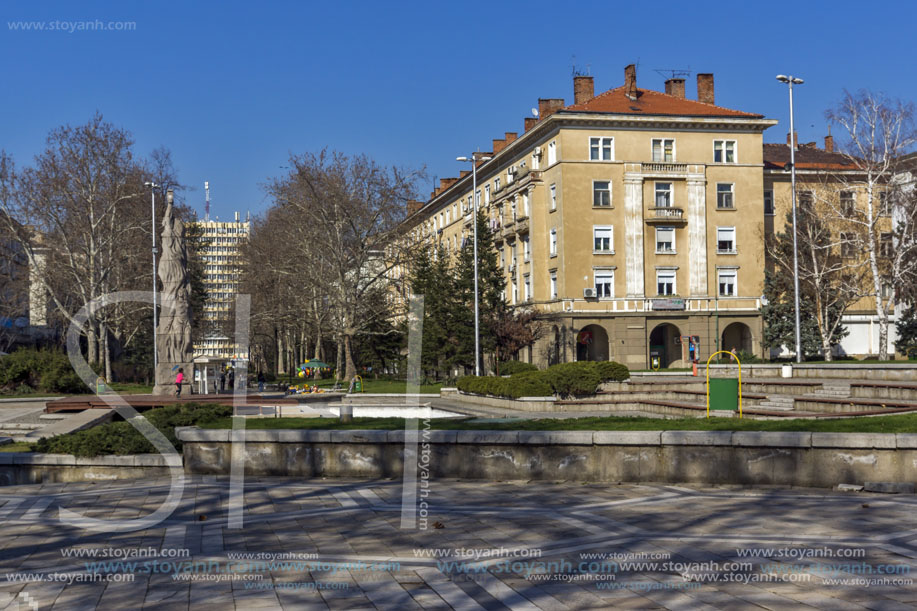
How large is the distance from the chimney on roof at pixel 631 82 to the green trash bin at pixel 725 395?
154 ft

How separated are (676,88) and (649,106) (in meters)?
5.85

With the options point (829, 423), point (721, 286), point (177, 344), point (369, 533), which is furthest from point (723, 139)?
point (369, 533)

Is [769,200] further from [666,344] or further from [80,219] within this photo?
[80,219]

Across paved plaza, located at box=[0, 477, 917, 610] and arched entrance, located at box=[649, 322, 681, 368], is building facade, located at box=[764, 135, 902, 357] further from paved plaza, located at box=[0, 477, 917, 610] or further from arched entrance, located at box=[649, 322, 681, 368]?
paved plaza, located at box=[0, 477, 917, 610]

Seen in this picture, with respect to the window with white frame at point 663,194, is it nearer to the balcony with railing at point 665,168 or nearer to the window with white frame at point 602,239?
the balcony with railing at point 665,168

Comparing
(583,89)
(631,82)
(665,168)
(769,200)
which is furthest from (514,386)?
(769,200)

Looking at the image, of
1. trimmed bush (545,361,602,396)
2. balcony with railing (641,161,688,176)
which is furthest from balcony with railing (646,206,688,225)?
trimmed bush (545,361,602,396)

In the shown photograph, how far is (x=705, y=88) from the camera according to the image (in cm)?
6275

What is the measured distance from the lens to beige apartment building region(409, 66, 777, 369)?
56531mm

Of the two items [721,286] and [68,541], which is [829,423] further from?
[721,286]

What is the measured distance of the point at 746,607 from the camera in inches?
239

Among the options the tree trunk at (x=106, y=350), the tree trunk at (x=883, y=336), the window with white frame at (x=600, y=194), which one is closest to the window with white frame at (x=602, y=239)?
the window with white frame at (x=600, y=194)

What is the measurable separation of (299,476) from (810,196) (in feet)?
175

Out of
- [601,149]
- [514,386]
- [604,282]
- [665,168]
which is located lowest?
[514,386]
